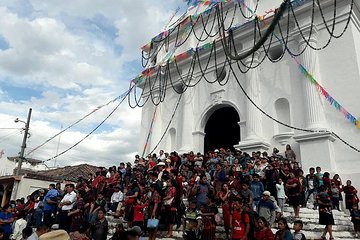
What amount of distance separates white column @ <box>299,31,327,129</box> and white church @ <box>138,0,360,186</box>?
0.04m

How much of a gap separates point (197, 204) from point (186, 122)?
10039mm

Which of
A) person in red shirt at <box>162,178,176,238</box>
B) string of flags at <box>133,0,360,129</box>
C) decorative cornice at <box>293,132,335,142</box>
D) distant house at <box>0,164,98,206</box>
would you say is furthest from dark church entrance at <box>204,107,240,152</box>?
person in red shirt at <box>162,178,176,238</box>

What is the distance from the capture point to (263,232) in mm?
6234

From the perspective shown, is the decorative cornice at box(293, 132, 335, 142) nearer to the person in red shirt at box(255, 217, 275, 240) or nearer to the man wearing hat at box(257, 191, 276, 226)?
the man wearing hat at box(257, 191, 276, 226)

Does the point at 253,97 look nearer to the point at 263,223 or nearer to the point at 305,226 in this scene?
the point at 305,226

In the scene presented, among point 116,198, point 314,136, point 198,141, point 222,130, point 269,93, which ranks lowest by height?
point 116,198

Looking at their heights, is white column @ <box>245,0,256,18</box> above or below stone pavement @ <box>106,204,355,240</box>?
above

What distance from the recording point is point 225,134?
19547 millimetres

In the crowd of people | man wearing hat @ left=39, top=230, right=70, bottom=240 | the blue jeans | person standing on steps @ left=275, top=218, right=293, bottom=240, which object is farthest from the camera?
the blue jeans

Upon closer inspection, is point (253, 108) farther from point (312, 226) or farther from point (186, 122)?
point (312, 226)

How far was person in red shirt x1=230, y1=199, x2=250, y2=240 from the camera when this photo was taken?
675 centimetres

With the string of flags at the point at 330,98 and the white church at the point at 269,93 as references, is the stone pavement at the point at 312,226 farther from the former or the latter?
the string of flags at the point at 330,98

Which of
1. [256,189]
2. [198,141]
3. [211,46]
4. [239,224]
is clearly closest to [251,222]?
[239,224]

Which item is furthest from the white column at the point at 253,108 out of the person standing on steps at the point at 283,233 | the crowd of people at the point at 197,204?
the person standing on steps at the point at 283,233
